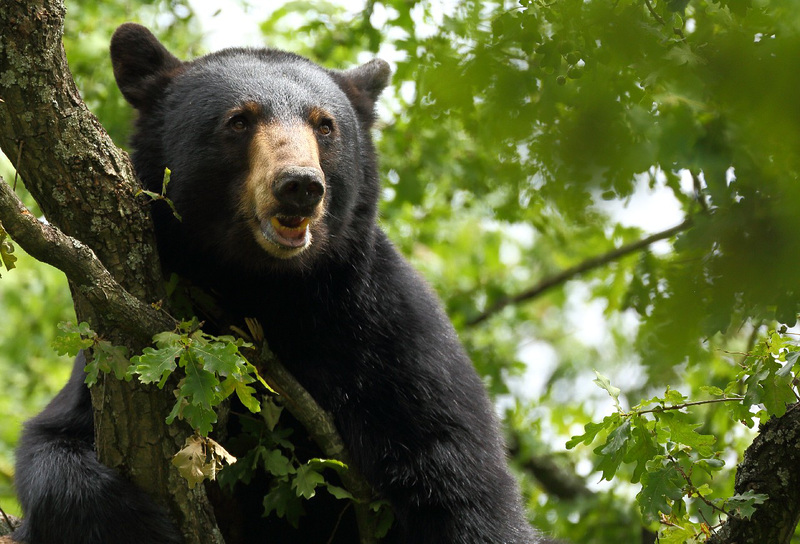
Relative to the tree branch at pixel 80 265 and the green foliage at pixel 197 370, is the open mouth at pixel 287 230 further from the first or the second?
the green foliage at pixel 197 370

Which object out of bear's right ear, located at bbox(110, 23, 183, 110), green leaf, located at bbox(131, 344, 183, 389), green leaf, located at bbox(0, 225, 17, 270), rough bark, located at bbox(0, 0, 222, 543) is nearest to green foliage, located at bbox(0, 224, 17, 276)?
green leaf, located at bbox(0, 225, 17, 270)

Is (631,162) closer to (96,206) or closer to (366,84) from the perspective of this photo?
(96,206)

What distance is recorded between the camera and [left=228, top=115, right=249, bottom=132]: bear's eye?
5695 millimetres

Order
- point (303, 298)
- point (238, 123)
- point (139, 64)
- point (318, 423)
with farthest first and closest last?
point (139, 64) < point (303, 298) < point (238, 123) < point (318, 423)

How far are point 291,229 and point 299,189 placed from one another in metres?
0.32

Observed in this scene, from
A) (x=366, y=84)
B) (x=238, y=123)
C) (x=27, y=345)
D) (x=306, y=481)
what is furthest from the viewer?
(x=27, y=345)

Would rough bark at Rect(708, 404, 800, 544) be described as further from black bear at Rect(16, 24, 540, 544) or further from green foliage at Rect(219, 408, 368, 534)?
green foliage at Rect(219, 408, 368, 534)

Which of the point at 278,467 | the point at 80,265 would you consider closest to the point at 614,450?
the point at 278,467

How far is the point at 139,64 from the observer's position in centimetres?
635

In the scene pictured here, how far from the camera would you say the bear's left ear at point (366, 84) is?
6832 mm

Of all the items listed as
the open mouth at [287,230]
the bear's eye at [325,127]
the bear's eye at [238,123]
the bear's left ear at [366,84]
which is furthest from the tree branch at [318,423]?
the bear's left ear at [366,84]

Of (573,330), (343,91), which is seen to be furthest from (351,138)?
(573,330)

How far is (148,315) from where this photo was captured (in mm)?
4270

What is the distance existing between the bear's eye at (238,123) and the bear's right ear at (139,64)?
894mm
